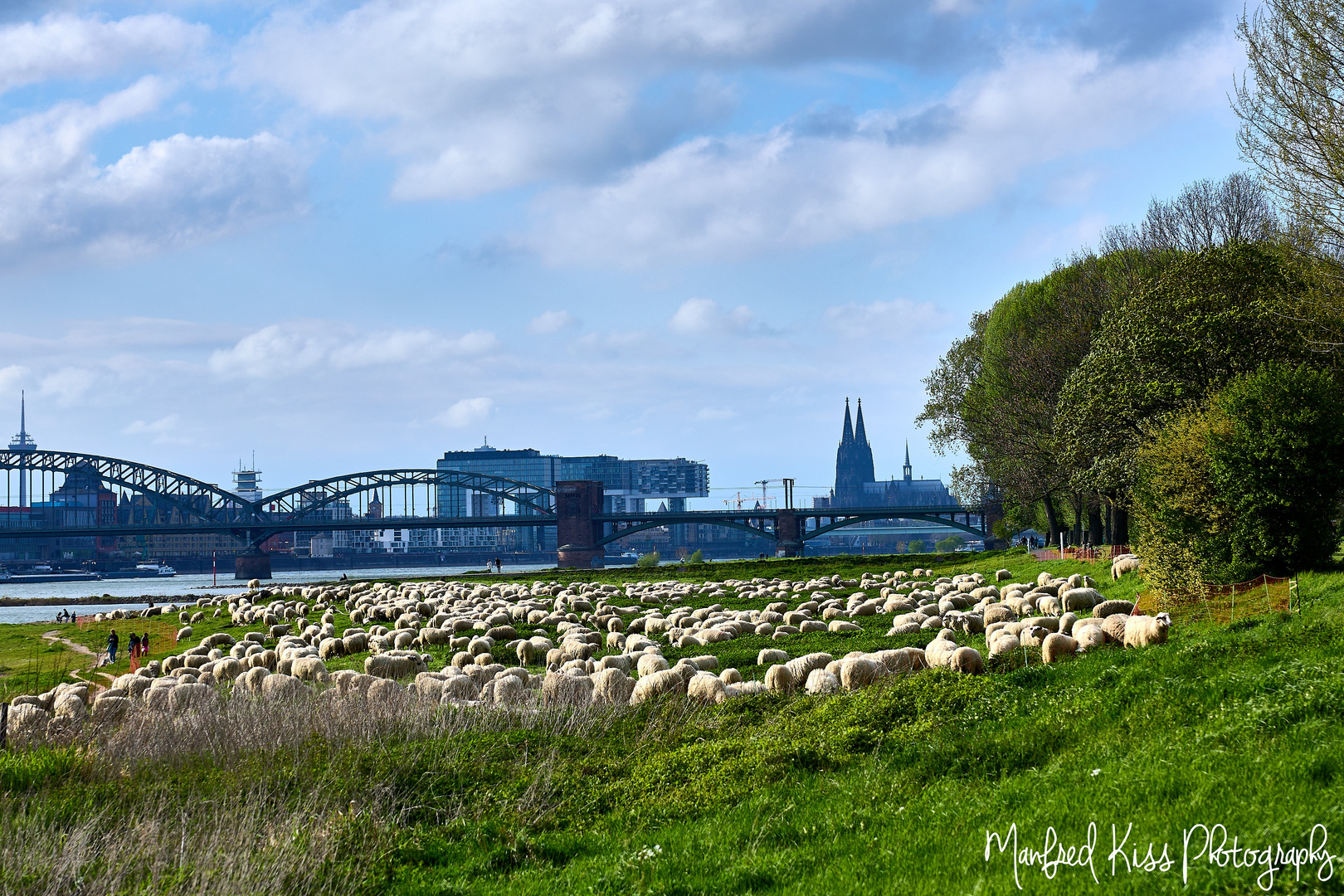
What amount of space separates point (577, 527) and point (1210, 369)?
4918 inches

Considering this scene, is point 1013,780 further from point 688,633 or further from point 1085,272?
point 1085,272

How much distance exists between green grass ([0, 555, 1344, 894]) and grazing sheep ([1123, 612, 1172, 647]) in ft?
2.50

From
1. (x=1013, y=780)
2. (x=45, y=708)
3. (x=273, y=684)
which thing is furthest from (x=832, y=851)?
(x=45, y=708)

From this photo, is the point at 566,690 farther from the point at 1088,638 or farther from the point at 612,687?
the point at 1088,638

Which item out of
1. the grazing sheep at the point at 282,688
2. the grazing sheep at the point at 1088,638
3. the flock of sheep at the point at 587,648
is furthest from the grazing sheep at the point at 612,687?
the grazing sheep at the point at 1088,638

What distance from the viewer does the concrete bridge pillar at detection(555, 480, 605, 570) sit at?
155 m

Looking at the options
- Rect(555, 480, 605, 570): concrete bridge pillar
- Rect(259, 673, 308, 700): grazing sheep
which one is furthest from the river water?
Rect(259, 673, 308, 700): grazing sheep

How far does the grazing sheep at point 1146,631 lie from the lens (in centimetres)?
1886

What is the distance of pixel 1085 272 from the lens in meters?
54.0

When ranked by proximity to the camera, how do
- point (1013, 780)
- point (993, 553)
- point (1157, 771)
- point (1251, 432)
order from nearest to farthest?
point (1157, 771) < point (1013, 780) < point (1251, 432) < point (993, 553)

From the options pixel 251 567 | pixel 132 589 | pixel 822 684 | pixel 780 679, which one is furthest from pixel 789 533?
pixel 822 684

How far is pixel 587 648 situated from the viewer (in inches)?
1069

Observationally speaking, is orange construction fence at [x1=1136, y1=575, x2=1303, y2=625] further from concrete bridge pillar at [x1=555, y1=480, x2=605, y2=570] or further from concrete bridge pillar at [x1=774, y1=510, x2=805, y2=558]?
concrete bridge pillar at [x1=555, y1=480, x2=605, y2=570]

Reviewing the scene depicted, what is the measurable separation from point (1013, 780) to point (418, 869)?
6214mm
